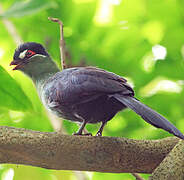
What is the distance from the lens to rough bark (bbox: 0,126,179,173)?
7.27 ft

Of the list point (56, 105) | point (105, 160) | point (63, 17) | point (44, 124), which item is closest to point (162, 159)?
point (105, 160)

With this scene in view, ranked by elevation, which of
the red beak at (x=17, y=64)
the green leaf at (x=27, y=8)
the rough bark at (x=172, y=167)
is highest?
the green leaf at (x=27, y=8)

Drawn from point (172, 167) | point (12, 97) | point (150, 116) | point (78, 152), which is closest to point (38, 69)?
point (12, 97)

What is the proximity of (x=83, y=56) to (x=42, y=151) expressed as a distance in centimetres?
184

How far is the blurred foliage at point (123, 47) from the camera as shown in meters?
3.93

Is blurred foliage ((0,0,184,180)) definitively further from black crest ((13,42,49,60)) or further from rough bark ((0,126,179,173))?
rough bark ((0,126,179,173))

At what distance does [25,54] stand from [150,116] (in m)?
1.40

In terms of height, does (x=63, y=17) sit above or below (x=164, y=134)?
above

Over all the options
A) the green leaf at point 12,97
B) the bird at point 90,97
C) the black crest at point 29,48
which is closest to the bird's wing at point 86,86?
the bird at point 90,97

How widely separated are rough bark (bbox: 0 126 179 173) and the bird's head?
0.96 m

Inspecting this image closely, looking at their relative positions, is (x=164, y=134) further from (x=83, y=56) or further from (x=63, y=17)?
(x=63, y=17)

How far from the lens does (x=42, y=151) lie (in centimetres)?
222

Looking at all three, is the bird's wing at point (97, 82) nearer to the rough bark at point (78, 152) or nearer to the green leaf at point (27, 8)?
the rough bark at point (78, 152)

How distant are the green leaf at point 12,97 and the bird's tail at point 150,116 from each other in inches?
23.4
